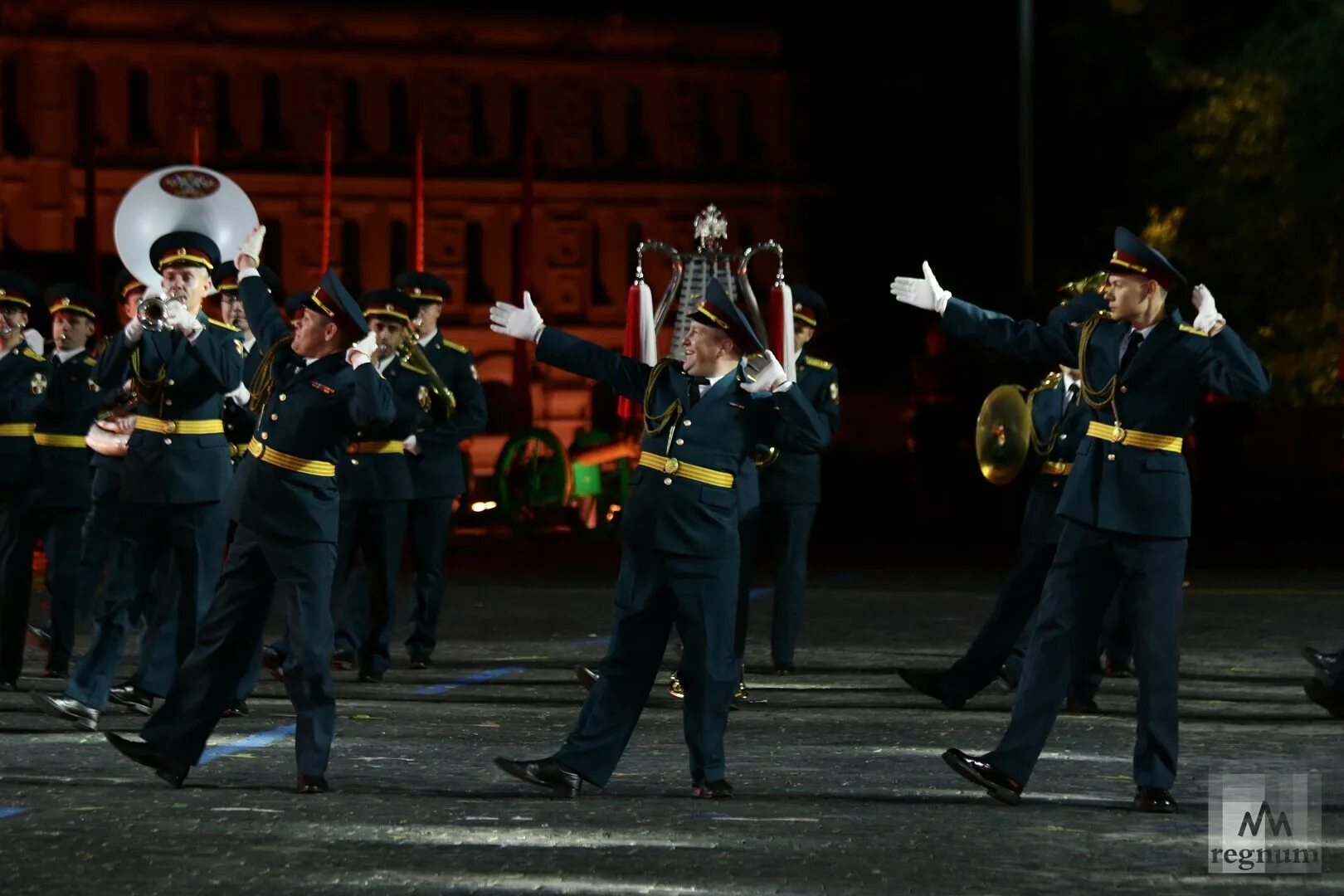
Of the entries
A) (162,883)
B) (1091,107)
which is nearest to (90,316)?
(162,883)

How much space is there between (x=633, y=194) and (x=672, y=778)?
54318mm

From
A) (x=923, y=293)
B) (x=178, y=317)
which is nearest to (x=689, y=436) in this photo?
(x=923, y=293)

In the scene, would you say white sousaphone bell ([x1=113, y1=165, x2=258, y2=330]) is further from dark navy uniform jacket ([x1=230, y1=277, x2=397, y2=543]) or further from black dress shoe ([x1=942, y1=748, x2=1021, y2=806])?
black dress shoe ([x1=942, y1=748, x2=1021, y2=806])

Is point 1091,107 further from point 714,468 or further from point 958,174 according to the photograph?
point 714,468

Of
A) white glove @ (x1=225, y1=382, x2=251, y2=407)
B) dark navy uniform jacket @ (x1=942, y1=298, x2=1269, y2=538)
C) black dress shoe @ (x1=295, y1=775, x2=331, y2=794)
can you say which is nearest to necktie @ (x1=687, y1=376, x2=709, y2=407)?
dark navy uniform jacket @ (x1=942, y1=298, x2=1269, y2=538)

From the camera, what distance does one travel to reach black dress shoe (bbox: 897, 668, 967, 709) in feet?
44.0

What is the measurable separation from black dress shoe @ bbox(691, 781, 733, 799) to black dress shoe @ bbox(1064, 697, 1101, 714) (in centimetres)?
350

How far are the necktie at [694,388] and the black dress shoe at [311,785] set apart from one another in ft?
6.75

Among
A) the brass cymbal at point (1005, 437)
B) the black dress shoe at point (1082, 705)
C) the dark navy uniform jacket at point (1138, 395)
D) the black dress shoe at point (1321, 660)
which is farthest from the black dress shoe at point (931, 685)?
the dark navy uniform jacket at point (1138, 395)

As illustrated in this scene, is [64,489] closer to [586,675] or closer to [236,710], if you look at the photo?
[236,710]

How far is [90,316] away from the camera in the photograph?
576 inches

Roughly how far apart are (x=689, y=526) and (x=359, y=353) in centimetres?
147

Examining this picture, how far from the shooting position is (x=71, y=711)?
1223cm

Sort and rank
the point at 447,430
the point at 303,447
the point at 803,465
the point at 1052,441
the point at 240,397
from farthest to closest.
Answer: the point at 447,430 < the point at 803,465 < the point at 1052,441 < the point at 240,397 < the point at 303,447
